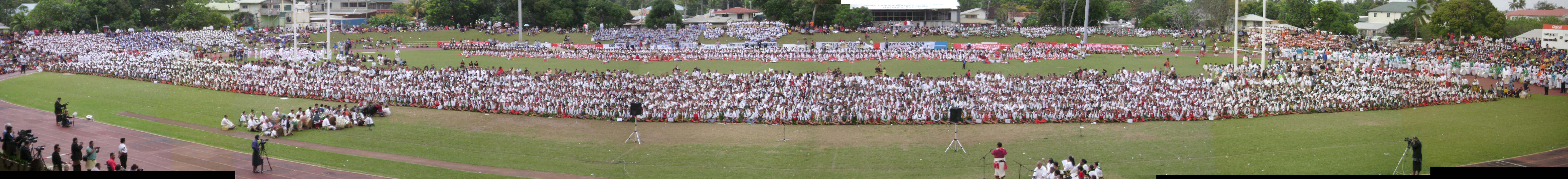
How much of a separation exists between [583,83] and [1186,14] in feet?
173

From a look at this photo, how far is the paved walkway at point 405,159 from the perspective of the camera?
16.4 m

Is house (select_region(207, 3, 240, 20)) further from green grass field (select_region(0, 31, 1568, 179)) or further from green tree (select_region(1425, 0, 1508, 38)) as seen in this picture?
green tree (select_region(1425, 0, 1508, 38))

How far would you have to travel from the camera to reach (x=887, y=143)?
64.6 ft

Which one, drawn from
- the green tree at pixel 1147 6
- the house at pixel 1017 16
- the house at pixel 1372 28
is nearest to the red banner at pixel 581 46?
the house at pixel 1372 28

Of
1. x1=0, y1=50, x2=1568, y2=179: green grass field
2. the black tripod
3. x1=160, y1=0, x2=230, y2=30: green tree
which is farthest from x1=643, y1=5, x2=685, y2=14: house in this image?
the black tripod

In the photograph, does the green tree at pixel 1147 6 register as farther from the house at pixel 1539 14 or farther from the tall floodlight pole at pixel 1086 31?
the house at pixel 1539 14

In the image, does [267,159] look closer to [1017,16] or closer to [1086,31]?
[1086,31]

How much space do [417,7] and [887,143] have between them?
69.6 metres

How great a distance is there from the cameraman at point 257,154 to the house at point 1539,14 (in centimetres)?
4851

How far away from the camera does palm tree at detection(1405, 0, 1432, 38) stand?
45.9 m

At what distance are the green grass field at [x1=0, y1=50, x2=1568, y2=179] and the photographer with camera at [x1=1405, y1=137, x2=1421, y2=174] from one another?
32.6 inches

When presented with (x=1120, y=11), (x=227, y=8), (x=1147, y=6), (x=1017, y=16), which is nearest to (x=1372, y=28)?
(x=1147, y=6)

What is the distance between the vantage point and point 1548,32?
124ft

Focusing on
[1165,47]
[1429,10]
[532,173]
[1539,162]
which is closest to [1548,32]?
[1429,10]
